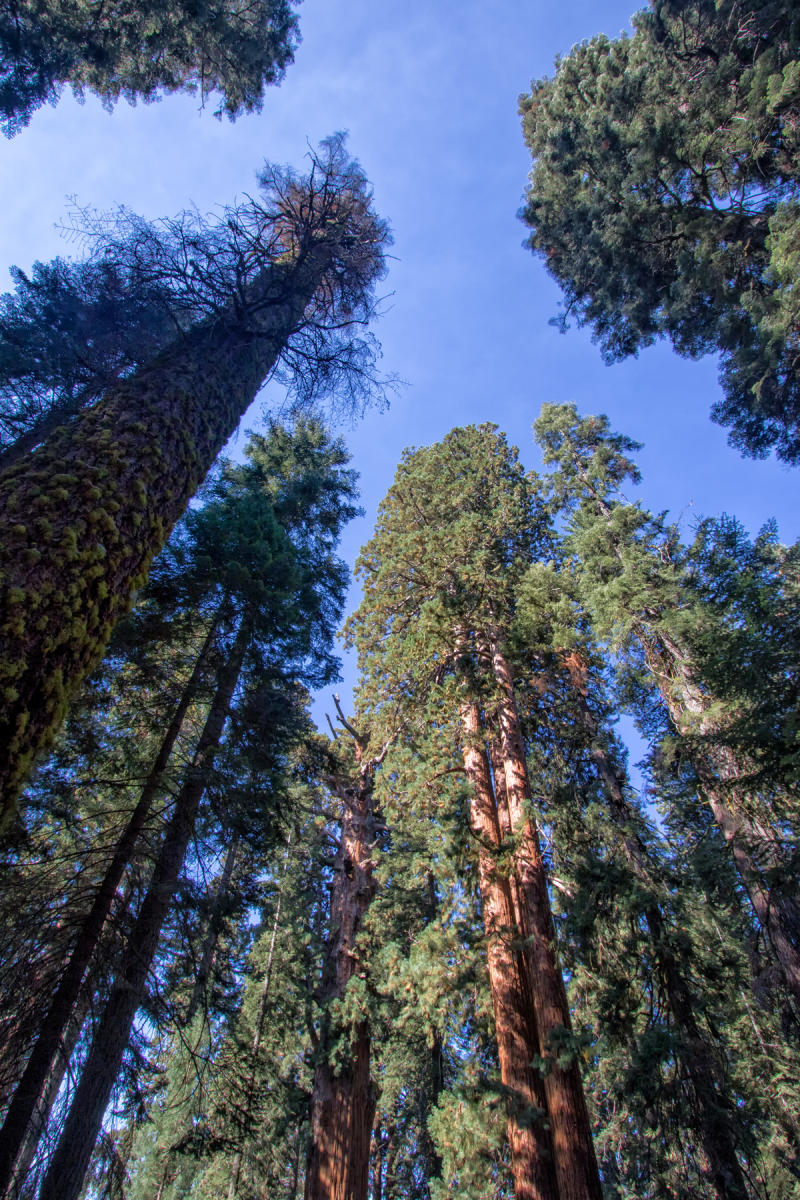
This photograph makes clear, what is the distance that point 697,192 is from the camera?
9906mm

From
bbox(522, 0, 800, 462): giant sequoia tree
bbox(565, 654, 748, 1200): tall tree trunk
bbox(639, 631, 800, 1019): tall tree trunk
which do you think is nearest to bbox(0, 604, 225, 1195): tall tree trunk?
bbox(565, 654, 748, 1200): tall tree trunk

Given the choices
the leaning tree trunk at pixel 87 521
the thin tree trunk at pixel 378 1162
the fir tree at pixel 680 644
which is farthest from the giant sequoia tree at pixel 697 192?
the thin tree trunk at pixel 378 1162

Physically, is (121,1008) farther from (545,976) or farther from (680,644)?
(680,644)

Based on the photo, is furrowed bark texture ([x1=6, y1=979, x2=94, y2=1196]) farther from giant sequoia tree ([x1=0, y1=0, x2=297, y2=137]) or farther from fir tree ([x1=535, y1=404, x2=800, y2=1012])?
giant sequoia tree ([x1=0, y1=0, x2=297, y2=137])

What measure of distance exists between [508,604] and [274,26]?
12.1m

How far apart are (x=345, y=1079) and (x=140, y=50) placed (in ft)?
60.4

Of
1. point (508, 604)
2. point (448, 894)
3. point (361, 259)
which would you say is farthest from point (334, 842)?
point (361, 259)

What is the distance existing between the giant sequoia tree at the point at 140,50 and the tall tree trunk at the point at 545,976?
12521mm

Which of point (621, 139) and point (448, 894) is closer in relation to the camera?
point (448, 894)

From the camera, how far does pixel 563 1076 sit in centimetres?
553

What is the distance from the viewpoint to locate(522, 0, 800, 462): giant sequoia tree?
786 cm

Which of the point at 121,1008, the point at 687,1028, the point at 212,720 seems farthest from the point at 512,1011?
the point at 212,720

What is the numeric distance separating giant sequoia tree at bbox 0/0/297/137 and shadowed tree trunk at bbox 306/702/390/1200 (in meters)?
13.1

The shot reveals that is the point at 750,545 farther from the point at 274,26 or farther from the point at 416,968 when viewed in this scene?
the point at 274,26
